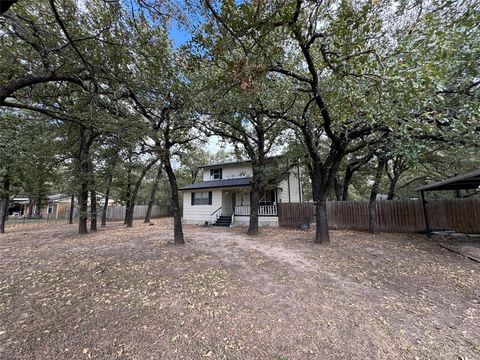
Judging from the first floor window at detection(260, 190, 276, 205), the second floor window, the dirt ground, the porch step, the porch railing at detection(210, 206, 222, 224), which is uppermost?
the second floor window

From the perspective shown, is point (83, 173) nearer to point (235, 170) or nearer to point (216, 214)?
point (216, 214)

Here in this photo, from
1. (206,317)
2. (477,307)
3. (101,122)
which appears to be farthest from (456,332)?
(101,122)

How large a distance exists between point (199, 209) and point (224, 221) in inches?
119

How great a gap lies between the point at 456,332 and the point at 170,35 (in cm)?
760

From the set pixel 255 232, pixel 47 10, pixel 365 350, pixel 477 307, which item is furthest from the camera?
pixel 255 232

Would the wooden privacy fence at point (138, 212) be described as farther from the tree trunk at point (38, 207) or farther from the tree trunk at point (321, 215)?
the tree trunk at point (321, 215)

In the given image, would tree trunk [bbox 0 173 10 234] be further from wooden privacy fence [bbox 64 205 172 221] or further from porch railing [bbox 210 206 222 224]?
porch railing [bbox 210 206 222 224]

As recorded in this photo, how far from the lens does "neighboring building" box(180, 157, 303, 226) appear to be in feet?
50.8

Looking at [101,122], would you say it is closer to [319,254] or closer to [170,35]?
[170,35]

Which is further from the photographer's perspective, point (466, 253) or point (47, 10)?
point (466, 253)

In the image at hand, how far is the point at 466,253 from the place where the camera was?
686 centimetres

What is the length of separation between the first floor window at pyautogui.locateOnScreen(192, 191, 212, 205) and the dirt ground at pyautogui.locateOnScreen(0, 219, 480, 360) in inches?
437

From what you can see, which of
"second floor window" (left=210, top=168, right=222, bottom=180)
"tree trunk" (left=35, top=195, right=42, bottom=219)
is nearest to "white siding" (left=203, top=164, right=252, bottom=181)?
"second floor window" (left=210, top=168, right=222, bottom=180)

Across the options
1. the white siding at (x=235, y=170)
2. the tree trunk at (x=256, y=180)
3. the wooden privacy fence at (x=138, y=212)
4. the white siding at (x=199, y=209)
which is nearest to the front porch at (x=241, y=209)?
the white siding at (x=199, y=209)
